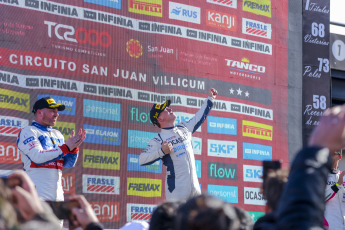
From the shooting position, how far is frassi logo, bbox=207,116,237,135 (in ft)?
27.1

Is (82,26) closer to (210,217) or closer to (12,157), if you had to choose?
(12,157)

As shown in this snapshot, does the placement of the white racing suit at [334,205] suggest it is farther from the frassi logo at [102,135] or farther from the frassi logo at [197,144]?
the frassi logo at [102,135]

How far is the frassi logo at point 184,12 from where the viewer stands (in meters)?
8.18

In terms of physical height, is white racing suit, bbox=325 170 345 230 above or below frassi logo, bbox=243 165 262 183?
below

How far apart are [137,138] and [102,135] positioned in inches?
20.0

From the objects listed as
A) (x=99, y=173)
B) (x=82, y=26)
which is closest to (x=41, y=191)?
(x=99, y=173)

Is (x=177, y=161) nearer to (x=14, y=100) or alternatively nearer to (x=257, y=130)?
(x=14, y=100)

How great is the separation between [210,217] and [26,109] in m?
5.74

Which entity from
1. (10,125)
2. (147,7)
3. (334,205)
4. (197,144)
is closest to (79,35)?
(147,7)

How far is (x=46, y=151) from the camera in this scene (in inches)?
198

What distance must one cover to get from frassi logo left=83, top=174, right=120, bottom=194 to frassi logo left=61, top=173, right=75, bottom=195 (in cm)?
16

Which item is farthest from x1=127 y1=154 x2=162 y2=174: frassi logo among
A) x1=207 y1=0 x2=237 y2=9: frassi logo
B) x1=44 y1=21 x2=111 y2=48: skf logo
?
x1=207 y1=0 x2=237 y2=9: frassi logo

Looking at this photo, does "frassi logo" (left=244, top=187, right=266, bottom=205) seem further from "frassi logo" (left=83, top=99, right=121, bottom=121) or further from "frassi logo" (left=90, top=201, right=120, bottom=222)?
"frassi logo" (left=83, top=99, right=121, bottom=121)

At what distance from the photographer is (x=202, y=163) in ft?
26.7
